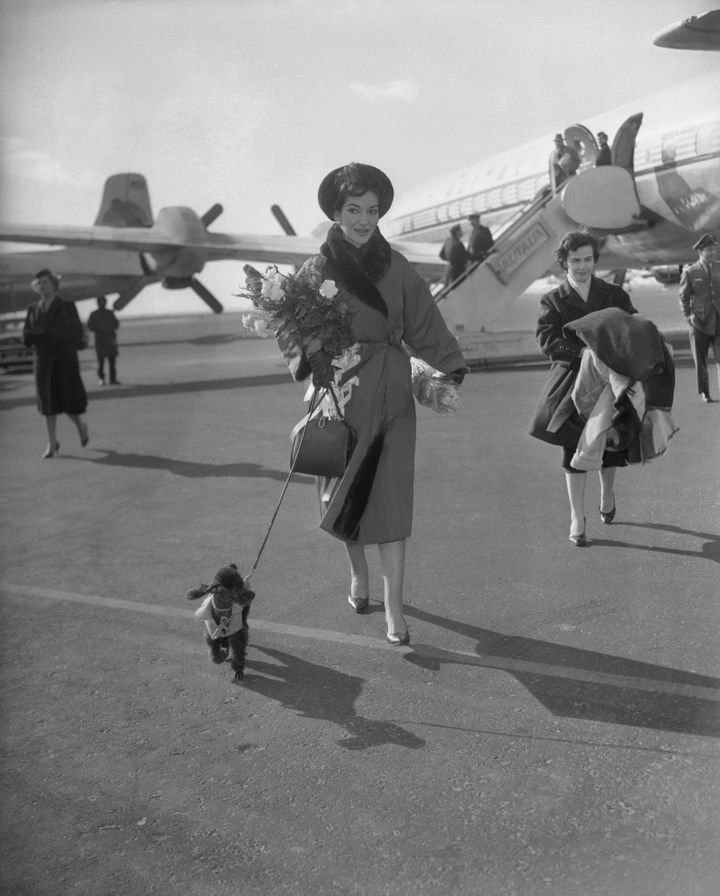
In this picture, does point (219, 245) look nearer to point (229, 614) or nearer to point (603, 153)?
point (603, 153)

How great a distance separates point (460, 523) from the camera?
590 cm

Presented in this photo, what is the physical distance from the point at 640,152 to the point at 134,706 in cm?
1227

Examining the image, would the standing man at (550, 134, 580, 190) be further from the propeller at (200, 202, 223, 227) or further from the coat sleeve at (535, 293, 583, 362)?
the coat sleeve at (535, 293, 583, 362)

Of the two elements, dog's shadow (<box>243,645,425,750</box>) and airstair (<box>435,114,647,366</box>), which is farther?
airstair (<box>435,114,647,366</box>)

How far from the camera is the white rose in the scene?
349 cm

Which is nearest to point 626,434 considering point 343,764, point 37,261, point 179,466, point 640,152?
point 343,764

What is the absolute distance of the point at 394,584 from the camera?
400 cm

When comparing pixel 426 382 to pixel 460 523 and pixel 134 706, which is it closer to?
pixel 134 706

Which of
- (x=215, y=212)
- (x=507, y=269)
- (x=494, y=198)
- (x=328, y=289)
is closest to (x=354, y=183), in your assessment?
(x=328, y=289)

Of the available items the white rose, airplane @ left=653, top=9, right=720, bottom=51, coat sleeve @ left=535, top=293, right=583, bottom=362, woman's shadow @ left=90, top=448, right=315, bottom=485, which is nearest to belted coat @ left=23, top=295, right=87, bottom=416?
woman's shadow @ left=90, top=448, right=315, bottom=485

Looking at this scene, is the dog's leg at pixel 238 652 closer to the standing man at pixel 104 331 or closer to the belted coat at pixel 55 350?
the belted coat at pixel 55 350

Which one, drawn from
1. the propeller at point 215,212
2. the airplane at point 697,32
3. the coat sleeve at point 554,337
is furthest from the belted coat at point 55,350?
the airplane at point 697,32

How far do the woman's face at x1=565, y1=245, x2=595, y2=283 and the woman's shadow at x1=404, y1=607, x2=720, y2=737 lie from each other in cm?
213

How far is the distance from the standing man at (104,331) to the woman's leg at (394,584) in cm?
1219
